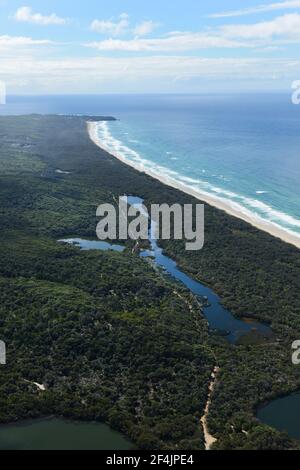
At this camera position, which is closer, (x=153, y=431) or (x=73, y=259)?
(x=153, y=431)

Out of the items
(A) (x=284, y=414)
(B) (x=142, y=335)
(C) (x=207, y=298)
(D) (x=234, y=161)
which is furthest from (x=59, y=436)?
(D) (x=234, y=161)

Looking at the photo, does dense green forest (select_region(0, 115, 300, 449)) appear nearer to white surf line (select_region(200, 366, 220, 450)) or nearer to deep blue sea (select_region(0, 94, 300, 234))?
white surf line (select_region(200, 366, 220, 450))

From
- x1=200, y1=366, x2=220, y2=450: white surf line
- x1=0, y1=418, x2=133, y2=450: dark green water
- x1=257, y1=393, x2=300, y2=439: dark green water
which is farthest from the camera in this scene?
x1=257, y1=393, x2=300, y2=439: dark green water

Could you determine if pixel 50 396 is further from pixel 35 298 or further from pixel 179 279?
pixel 179 279

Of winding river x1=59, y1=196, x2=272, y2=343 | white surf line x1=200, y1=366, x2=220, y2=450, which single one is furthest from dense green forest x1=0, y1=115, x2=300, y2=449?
winding river x1=59, y1=196, x2=272, y2=343

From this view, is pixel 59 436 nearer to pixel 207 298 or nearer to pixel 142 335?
pixel 142 335
